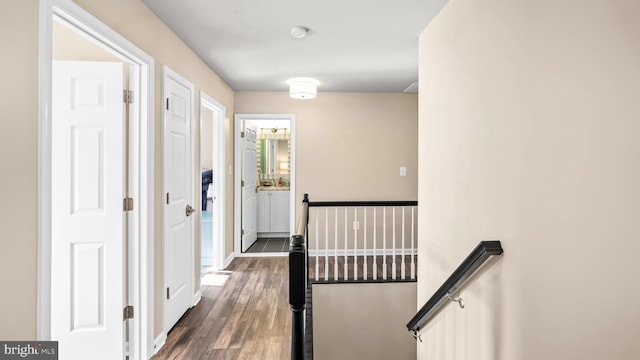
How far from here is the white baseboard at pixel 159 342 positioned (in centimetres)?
253

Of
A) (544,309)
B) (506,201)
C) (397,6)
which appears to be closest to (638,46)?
(506,201)

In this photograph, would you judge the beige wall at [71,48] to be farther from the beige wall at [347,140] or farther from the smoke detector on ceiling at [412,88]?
the smoke detector on ceiling at [412,88]

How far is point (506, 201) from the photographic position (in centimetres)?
157

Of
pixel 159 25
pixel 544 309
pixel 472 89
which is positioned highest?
pixel 159 25

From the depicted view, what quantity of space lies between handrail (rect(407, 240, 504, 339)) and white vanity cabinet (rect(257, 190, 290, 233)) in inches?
178

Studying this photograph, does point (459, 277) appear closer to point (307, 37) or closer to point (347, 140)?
point (307, 37)

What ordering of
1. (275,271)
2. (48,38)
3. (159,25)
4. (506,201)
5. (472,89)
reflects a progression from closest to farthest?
(48,38), (506,201), (472,89), (159,25), (275,271)

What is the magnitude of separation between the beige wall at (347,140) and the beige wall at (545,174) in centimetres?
302

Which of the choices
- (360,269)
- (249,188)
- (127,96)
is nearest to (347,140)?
(249,188)

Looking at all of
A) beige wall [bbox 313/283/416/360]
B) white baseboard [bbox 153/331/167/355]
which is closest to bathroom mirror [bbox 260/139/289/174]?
beige wall [bbox 313/283/416/360]

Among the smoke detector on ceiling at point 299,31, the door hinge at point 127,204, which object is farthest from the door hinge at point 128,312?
the smoke detector on ceiling at point 299,31

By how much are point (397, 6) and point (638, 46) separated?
1697 millimetres

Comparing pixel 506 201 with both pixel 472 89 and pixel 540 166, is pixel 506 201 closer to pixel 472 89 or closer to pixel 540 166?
pixel 540 166

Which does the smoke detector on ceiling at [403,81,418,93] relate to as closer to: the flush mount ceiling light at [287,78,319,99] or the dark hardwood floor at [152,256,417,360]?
the flush mount ceiling light at [287,78,319,99]
